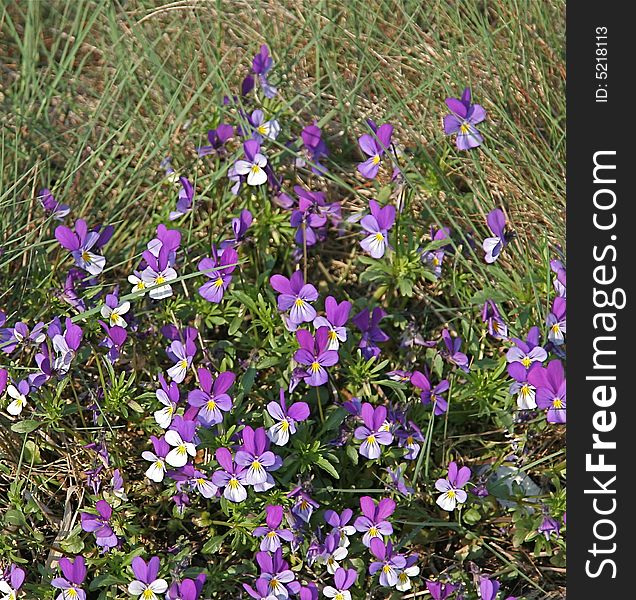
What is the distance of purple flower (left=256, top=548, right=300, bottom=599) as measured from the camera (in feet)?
6.98

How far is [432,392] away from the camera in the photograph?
7.85 feet

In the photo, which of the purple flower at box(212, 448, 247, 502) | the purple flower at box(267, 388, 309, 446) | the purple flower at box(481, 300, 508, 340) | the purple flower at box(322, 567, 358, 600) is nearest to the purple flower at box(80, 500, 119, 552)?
the purple flower at box(212, 448, 247, 502)

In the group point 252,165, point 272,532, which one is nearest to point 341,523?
point 272,532

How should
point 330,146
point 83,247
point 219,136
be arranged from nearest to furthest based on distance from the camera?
point 83,247 < point 219,136 < point 330,146

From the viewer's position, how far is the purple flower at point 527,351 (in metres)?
2.27

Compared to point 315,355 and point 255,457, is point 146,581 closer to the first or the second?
point 255,457

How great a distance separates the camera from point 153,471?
2225 millimetres

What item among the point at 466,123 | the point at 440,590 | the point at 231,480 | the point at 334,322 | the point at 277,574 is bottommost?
the point at 440,590

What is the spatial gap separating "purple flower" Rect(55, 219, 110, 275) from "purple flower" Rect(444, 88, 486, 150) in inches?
42.1

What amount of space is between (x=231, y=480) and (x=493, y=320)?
0.88 m

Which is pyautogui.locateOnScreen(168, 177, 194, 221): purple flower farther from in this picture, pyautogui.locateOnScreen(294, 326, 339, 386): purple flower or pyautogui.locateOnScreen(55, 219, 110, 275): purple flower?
pyautogui.locateOnScreen(294, 326, 339, 386): purple flower

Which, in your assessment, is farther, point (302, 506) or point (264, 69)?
point (264, 69)

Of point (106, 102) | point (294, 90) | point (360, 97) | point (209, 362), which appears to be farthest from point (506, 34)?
point (209, 362)

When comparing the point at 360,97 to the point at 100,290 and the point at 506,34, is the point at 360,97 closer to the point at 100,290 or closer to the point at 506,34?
the point at 506,34
